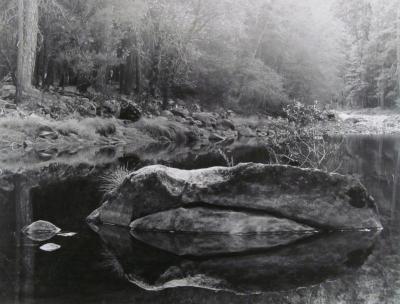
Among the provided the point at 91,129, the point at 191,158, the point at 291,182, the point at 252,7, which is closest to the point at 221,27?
the point at 252,7

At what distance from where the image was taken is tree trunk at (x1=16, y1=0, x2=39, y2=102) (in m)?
20.7

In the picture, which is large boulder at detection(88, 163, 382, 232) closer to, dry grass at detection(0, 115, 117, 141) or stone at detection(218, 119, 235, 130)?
dry grass at detection(0, 115, 117, 141)

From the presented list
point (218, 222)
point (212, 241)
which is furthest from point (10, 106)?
point (212, 241)

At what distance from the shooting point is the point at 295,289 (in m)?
5.23

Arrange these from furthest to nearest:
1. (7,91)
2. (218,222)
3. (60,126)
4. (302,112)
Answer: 1. (7,91)
2. (302,112)
3. (60,126)
4. (218,222)

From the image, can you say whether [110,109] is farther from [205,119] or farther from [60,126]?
[205,119]

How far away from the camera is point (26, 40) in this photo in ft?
68.8

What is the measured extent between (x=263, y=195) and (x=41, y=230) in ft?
11.3

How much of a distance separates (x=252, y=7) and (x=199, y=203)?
31.5m

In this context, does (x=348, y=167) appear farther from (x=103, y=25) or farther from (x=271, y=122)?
(x=271, y=122)

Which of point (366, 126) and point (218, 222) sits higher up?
point (218, 222)

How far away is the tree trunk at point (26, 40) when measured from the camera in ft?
67.8

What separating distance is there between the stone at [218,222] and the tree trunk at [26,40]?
615 inches

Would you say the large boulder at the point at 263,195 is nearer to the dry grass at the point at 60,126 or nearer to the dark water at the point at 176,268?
the dark water at the point at 176,268
